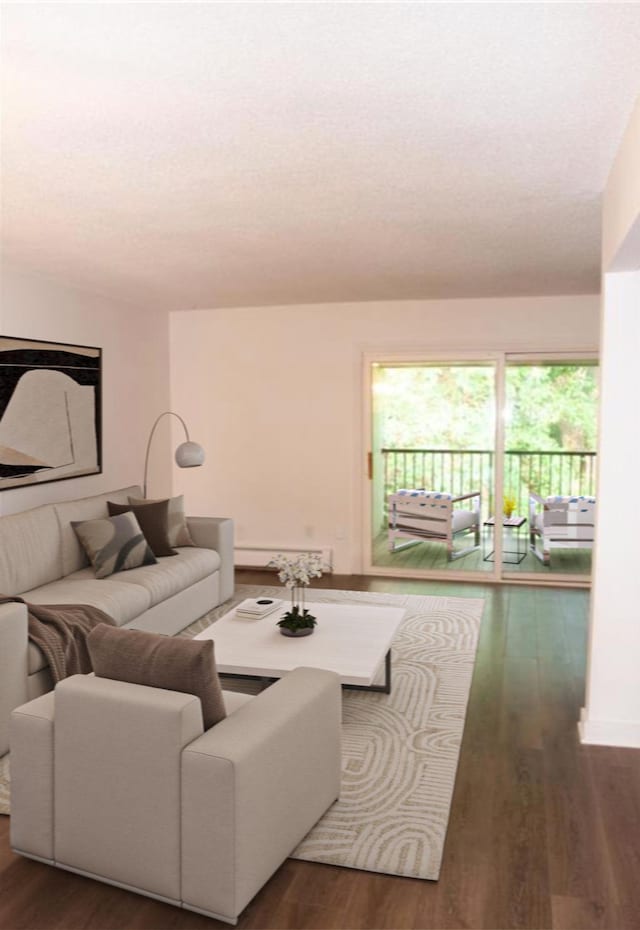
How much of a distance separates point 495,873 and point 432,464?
478 cm

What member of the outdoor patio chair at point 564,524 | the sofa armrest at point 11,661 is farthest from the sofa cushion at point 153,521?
the outdoor patio chair at point 564,524

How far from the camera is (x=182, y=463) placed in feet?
18.4

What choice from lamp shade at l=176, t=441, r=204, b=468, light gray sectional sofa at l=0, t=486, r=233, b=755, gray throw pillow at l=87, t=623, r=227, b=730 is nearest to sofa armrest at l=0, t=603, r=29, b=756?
light gray sectional sofa at l=0, t=486, r=233, b=755

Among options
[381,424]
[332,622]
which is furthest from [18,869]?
[381,424]

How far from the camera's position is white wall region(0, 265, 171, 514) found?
5.16 m

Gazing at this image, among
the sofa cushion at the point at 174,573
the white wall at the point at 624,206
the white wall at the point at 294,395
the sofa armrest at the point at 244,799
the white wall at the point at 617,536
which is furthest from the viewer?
the white wall at the point at 294,395

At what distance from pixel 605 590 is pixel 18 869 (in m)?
2.61

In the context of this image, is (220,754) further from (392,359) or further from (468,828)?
(392,359)

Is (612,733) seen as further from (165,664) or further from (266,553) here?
(266,553)

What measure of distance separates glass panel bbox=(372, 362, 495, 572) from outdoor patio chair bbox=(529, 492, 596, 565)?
460 mm

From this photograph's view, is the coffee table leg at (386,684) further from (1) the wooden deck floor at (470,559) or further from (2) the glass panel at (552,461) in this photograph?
(2) the glass panel at (552,461)

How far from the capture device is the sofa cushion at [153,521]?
17.9ft

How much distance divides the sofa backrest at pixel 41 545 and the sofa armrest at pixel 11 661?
88 centimetres

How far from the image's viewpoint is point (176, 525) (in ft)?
19.0
